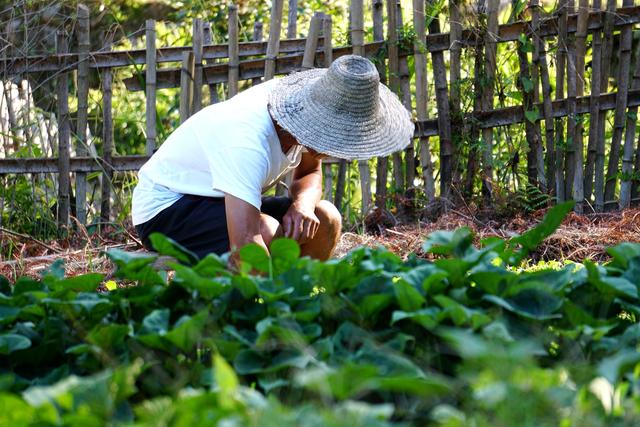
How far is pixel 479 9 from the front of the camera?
18.1 ft

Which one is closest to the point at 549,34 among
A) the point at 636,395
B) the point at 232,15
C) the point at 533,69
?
the point at 533,69

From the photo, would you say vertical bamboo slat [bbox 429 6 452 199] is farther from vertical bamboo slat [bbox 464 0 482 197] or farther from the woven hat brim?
the woven hat brim

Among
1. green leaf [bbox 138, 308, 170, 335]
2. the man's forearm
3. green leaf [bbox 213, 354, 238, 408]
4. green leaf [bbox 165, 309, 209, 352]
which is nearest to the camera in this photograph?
green leaf [bbox 213, 354, 238, 408]

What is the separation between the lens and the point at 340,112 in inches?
135

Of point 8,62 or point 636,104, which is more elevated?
point 8,62

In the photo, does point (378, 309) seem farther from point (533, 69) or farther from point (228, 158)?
point (533, 69)

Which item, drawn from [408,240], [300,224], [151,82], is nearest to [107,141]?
[151,82]

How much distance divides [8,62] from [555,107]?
316cm

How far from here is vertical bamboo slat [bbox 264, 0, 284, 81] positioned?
18.0 feet

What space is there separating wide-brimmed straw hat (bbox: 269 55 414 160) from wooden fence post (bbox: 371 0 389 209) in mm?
2008

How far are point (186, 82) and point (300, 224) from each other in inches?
81.7

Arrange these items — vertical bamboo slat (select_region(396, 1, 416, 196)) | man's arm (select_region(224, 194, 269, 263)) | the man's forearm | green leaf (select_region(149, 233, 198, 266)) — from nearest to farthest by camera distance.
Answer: green leaf (select_region(149, 233, 198, 266)) → man's arm (select_region(224, 194, 269, 263)) → the man's forearm → vertical bamboo slat (select_region(396, 1, 416, 196))

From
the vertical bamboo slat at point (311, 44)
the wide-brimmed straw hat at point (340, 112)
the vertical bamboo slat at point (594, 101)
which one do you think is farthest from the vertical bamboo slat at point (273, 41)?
the wide-brimmed straw hat at point (340, 112)

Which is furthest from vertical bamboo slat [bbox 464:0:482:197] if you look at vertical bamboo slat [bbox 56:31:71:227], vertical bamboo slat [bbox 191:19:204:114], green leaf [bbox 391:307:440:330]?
green leaf [bbox 391:307:440:330]
